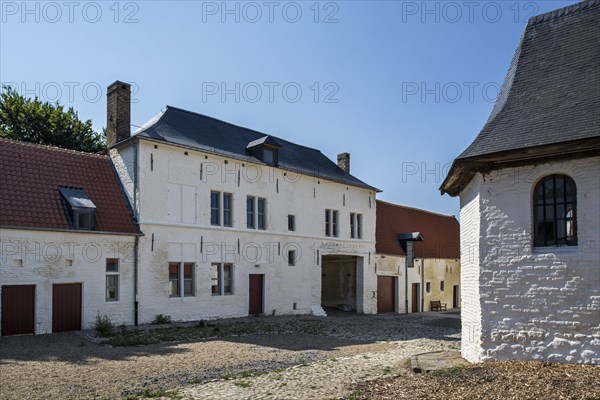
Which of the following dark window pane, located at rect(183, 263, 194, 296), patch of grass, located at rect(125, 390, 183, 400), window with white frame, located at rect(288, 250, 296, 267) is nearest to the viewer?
patch of grass, located at rect(125, 390, 183, 400)

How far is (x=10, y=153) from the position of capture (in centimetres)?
1709

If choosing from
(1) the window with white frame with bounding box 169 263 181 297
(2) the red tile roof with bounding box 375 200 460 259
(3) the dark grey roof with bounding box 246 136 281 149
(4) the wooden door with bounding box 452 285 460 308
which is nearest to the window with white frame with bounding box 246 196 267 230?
(3) the dark grey roof with bounding box 246 136 281 149

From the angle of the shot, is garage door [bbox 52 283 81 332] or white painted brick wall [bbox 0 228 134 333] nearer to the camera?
white painted brick wall [bbox 0 228 134 333]

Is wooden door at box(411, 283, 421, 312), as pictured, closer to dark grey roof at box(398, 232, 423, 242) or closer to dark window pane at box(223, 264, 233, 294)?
dark grey roof at box(398, 232, 423, 242)

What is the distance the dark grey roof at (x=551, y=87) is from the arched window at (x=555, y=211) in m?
0.90

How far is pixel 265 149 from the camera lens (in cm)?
2364

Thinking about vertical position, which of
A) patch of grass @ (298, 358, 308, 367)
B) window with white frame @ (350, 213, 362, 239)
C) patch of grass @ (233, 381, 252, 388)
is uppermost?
window with white frame @ (350, 213, 362, 239)

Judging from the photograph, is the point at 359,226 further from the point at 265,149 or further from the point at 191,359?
the point at 191,359

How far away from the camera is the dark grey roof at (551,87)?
365 inches

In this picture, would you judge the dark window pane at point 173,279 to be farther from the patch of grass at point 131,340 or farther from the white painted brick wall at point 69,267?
the patch of grass at point 131,340

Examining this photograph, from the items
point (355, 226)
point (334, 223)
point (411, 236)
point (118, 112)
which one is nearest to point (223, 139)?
point (118, 112)

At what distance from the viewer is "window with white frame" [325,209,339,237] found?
2683 cm

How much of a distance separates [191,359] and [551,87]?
9.51 m

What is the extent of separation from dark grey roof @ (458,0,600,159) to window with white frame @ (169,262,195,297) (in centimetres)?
1319
